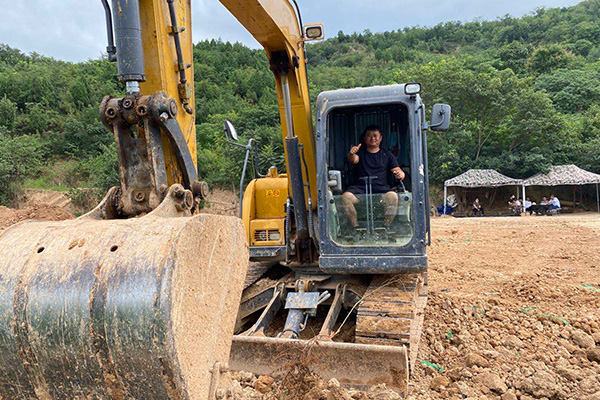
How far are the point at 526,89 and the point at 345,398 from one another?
27880 millimetres

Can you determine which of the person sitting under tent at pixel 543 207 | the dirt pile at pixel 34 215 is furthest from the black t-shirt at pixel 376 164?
the person sitting under tent at pixel 543 207

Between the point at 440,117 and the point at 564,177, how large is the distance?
924 inches

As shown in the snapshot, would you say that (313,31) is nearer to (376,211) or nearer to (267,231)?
(376,211)

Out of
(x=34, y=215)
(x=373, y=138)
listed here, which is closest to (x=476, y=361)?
(x=373, y=138)

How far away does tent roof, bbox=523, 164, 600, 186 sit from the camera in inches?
925

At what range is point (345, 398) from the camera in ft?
10.0

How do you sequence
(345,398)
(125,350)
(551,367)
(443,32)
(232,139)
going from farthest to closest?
(443,32)
(232,139)
(551,367)
(345,398)
(125,350)

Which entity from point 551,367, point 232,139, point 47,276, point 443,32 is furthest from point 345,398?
point 443,32

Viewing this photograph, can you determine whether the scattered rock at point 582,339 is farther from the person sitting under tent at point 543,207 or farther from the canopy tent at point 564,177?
the canopy tent at point 564,177

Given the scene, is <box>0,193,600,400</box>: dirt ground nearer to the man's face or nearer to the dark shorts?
the dark shorts

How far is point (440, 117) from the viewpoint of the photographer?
4203 millimetres

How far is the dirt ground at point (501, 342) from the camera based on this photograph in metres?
3.24

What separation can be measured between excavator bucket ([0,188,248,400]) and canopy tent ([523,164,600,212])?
25303 mm

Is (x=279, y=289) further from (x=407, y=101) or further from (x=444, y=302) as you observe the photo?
(x=407, y=101)
